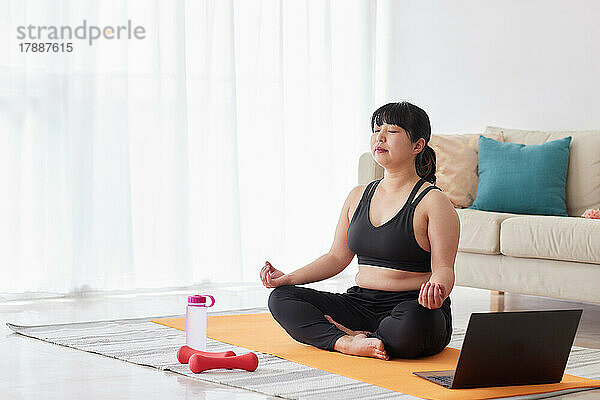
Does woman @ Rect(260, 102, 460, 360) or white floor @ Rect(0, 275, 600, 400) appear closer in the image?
white floor @ Rect(0, 275, 600, 400)

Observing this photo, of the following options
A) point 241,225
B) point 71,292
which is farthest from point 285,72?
point 71,292

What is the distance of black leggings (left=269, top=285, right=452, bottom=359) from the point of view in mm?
2557

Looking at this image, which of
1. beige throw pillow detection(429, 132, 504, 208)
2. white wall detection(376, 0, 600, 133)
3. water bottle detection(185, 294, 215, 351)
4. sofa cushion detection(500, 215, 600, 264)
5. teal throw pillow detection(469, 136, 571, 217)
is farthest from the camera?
white wall detection(376, 0, 600, 133)

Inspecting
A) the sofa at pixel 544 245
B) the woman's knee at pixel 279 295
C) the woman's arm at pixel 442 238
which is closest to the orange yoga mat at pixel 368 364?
the woman's knee at pixel 279 295

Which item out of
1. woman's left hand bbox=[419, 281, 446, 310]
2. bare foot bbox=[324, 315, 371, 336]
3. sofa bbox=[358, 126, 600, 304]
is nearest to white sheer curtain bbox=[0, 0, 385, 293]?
sofa bbox=[358, 126, 600, 304]

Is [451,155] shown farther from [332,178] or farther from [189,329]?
[189,329]

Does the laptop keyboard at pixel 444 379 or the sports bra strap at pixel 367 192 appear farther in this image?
the sports bra strap at pixel 367 192

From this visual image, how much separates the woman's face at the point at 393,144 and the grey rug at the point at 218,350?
2.06ft

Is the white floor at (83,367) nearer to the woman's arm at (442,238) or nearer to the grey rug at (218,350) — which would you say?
the grey rug at (218,350)

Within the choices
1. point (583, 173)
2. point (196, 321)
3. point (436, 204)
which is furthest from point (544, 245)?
point (196, 321)

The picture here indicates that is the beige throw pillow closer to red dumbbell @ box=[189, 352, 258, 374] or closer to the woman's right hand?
the woman's right hand

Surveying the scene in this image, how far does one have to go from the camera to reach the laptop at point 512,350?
2.22m

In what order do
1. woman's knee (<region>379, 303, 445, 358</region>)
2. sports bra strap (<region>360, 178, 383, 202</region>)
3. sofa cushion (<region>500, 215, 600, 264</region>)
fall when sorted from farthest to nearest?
sofa cushion (<region>500, 215, 600, 264</region>) < sports bra strap (<region>360, 178, 383, 202</region>) < woman's knee (<region>379, 303, 445, 358</region>)

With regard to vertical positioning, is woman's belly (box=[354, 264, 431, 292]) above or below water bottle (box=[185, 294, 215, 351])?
above
